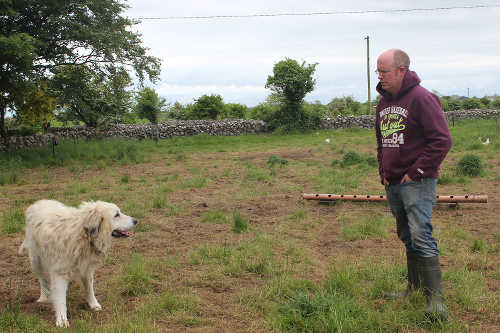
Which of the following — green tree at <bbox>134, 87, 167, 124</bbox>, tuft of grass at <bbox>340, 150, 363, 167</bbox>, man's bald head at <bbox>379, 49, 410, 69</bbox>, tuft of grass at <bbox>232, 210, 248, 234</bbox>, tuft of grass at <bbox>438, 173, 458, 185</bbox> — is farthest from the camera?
green tree at <bbox>134, 87, 167, 124</bbox>

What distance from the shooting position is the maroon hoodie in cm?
343

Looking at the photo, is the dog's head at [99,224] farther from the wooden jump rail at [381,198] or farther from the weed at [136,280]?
the wooden jump rail at [381,198]

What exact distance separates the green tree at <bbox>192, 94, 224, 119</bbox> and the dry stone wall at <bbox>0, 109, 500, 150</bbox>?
135 inches

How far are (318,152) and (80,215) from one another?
1431 centimetres

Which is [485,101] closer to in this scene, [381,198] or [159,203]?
[381,198]

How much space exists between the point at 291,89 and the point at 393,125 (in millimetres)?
24637

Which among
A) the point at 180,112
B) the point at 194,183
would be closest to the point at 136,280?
the point at 194,183

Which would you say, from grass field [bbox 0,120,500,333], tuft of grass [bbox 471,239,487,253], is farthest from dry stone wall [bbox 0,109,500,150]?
tuft of grass [bbox 471,239,487,253]

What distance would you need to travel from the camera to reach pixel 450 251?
5.50 metres

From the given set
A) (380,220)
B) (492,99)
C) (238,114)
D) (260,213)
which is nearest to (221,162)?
(260,213)

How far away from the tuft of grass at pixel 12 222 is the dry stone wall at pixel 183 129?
12.2 meters

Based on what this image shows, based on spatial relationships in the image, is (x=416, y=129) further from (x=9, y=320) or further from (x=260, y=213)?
(x=260, y=213)

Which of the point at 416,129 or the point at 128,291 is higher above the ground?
the point at 416,129

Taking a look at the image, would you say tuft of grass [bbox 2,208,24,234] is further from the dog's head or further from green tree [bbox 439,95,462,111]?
green tree [bbox 439,95,462,111]
